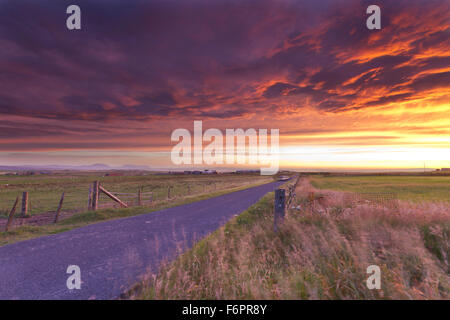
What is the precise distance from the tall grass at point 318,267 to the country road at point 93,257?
0.91 m

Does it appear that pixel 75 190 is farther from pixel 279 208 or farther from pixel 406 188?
pixel 406 188

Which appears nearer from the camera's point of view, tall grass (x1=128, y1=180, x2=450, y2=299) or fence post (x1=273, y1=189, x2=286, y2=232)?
tall grass (x1=128, y1=180, x2=450, y2=299)

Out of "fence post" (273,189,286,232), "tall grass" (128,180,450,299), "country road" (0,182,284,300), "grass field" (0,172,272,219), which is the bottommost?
"grass field" (0,172,272,219)

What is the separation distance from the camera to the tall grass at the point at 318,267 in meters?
3.97

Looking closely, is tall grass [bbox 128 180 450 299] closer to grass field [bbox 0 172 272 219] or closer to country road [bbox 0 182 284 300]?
country road [bbox 0 182 284 300]

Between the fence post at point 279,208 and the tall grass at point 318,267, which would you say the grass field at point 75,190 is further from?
the tall grass at point 318,267

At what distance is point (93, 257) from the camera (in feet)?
20.4

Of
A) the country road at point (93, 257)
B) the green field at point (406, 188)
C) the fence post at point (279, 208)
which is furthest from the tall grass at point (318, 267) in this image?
the green field at point (406, 188)

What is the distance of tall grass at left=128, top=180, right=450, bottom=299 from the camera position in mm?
3973

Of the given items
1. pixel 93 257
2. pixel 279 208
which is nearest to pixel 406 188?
pixel 279 208

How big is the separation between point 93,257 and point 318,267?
19.1 ft

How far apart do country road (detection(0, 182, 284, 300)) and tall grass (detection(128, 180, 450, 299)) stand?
91 cm

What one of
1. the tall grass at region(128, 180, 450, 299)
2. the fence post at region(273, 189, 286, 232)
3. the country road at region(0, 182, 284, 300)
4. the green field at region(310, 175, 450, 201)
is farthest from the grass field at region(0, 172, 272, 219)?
the green field at region(310, 175, 450, 201)
